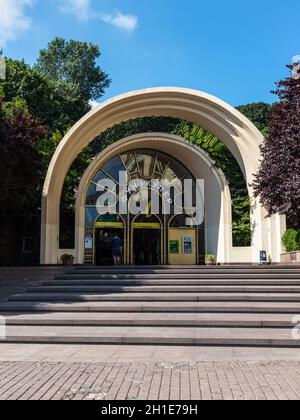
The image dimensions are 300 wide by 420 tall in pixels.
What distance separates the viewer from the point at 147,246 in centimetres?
2364

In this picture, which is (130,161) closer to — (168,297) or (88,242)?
(88,242)

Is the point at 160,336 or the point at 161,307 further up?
the point at 161,307

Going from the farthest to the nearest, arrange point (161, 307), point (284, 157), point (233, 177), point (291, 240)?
point (233, 177) → point (291, 240) → point (284, 157) → point (161, 307)

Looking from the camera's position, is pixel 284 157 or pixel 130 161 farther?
pixel 130 161

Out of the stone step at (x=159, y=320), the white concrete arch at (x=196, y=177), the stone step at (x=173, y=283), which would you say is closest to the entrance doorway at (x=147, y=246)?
the white concrete arch at (x=196, y=177)

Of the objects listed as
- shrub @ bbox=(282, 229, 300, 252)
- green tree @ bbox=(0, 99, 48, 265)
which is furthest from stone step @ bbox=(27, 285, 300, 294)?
shrub @ bbox=(282, 229, 300, 252)

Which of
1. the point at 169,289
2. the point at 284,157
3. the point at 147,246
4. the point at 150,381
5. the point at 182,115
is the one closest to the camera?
the point at 150,381

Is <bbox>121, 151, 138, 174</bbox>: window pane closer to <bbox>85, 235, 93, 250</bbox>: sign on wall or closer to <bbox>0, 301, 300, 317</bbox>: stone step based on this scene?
<bbox>85, 235, 93, 250</bbox>: sign on wall

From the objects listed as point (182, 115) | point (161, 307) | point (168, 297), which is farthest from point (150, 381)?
point (182, 115)

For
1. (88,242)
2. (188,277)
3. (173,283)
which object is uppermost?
(88,242)

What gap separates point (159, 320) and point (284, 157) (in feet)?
23.1

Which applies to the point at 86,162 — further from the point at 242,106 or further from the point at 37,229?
the point at 242,106

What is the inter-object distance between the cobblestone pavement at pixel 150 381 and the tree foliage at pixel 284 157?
7.63 m

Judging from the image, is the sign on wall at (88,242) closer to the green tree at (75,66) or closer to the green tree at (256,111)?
the green tree at (75,66)
